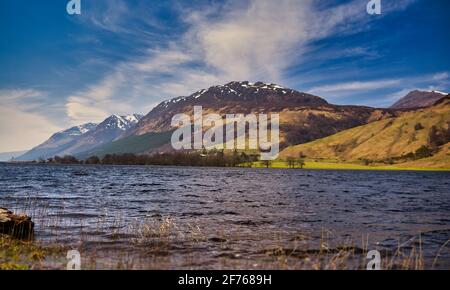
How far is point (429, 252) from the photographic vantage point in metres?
20.5

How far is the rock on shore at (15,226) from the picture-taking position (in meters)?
21.3

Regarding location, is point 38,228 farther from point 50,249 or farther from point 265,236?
point 265,236

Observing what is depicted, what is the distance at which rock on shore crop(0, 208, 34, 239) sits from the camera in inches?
840

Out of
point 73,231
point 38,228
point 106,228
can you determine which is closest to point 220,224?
point 106,228

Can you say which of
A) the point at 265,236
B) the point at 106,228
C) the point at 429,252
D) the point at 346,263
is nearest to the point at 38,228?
the point at 106,228

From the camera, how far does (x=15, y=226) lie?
2170 centimetres
